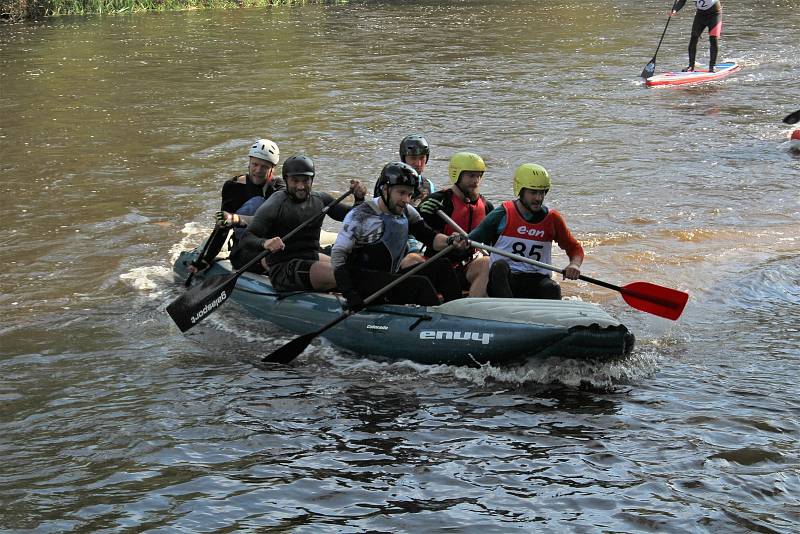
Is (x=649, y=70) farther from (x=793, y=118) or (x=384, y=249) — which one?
(x=384, y=249)

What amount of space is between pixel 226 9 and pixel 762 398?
32575 millimetres

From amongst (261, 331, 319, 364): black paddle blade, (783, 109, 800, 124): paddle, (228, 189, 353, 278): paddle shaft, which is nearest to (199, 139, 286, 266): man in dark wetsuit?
(228, 189, 353, 278): paddle shaft

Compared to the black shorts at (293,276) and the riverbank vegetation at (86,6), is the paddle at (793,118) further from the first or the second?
the riverbank vegetation at (86,6)

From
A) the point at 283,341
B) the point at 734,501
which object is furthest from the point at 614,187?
the point at 734,501

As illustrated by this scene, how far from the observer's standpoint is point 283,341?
27.3 ft

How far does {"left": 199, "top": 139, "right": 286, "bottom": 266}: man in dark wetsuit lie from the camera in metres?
9.20

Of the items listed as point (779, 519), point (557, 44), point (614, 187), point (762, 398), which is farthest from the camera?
point (557, 44)

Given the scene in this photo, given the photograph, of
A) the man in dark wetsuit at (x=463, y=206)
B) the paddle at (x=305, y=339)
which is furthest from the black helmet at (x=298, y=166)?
the paddle at (x=305, y=339)

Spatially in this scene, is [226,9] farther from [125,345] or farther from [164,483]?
[164,483]

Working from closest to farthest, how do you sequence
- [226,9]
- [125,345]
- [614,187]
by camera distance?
1. [125,345]
2. [614,187]
3. [226,9]

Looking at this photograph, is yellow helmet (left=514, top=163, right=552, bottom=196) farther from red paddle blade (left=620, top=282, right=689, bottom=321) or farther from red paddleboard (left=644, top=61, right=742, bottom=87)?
red paddleboard (left=644, top=61, right=742, bottom=87)

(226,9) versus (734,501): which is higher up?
(226,9)

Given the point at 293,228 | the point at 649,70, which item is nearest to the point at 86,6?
the point at 649,70

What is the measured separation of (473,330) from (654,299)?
52.8 inches
